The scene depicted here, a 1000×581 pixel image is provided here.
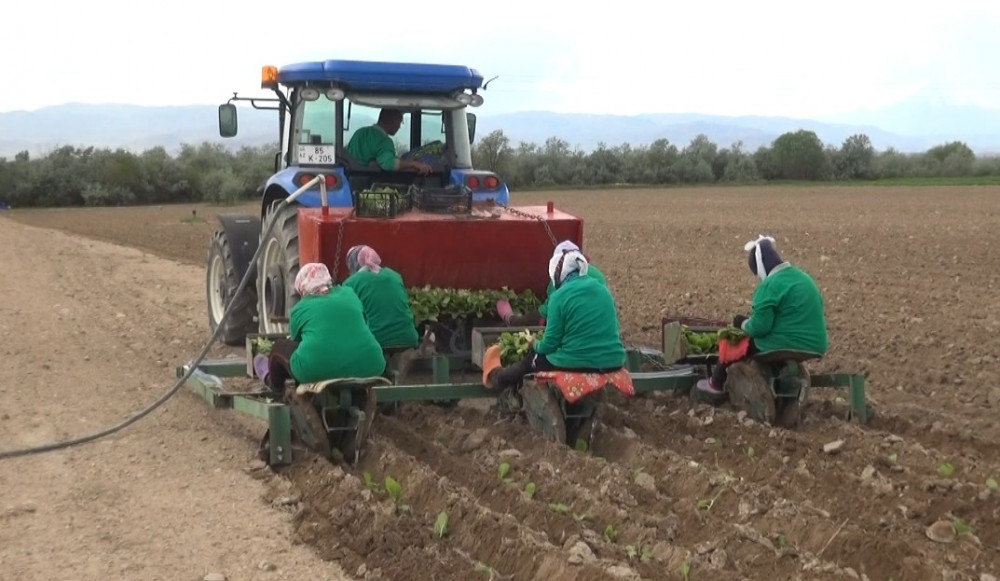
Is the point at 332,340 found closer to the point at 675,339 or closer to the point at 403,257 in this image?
the point at 403,257

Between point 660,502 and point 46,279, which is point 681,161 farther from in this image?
point 660,502

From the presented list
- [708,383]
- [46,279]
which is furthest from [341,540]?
[46,279]

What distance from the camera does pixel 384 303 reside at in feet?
25.0

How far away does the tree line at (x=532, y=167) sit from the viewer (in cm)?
4134

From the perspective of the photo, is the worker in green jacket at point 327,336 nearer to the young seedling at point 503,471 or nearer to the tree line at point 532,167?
the young seedling at point 503,471

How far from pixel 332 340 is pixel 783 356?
2764mm

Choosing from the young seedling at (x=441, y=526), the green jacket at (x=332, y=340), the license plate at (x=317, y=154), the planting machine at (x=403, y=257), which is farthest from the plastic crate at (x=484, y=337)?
the young seedling at (x=441, y=526)

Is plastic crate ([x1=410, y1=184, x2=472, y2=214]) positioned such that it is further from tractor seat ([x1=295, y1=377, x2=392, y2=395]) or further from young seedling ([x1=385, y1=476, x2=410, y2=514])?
young seedling ([x1=385, y1=476, x2=410, y2=514])

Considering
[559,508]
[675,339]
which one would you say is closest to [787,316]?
[675,339]

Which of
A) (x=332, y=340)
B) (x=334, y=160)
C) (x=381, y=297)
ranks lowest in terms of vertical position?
(x=332, y=340)

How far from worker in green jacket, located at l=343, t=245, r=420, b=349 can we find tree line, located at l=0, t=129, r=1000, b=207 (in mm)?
32838

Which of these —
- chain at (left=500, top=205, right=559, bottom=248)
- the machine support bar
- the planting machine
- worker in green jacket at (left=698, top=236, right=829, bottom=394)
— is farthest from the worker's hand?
the machine support bar

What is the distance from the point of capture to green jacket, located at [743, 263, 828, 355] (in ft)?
23.5

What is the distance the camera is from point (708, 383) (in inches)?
301
